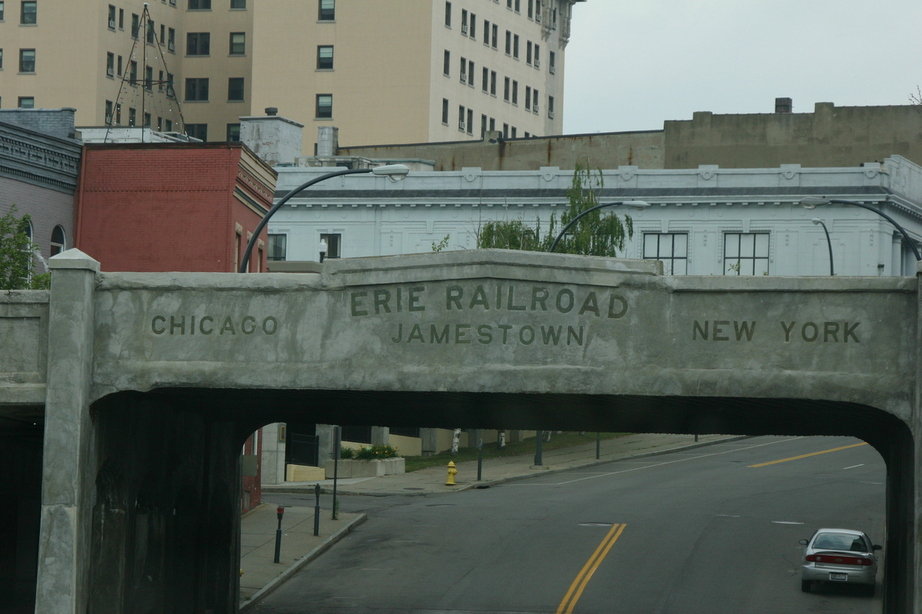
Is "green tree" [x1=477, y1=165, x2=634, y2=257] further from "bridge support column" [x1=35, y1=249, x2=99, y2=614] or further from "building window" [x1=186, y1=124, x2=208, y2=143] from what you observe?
"building window" [x1=186, y1=124, x2=208, y2=143]

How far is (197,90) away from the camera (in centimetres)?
13000

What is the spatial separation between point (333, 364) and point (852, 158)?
67379 mm

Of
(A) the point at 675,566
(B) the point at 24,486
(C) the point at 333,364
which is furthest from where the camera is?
(A) the point at 675,566

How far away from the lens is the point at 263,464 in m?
59.3

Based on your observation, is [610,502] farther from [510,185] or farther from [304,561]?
[510,185]

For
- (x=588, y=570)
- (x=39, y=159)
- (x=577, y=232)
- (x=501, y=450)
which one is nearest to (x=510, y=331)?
(x=588, y=570)

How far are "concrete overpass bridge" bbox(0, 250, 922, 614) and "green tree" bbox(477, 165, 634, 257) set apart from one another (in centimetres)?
4150

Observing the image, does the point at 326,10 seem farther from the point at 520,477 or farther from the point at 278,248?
the point at 520,477

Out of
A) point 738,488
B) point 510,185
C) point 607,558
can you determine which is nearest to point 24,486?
point 607,558

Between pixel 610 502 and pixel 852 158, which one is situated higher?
pixel 852 158

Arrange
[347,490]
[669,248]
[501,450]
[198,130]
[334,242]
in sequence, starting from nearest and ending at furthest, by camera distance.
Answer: [347,490]
[501,450]
[669,248]
[334,242]
[198,130]

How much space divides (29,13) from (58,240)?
3282 inches

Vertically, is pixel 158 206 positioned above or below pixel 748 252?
below

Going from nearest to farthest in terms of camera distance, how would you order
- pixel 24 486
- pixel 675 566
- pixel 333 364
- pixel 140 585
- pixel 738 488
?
pixel 333 364 → pixel 140 585 → pixel 24 486 → pixel 675 566 → pixel 738 488
